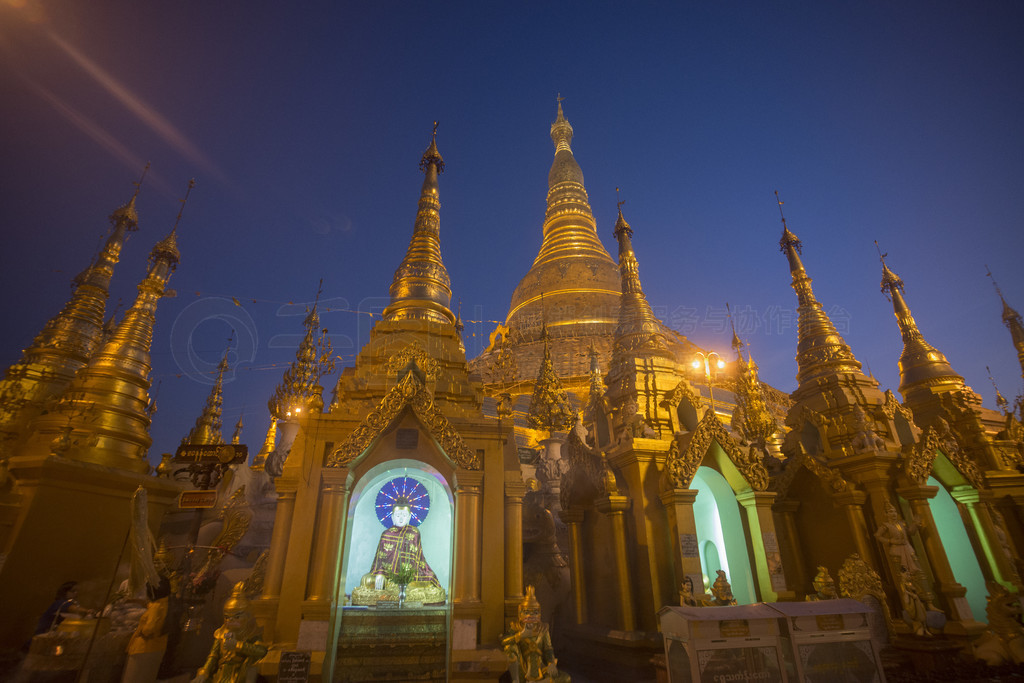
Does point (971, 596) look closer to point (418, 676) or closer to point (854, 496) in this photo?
point (854, 496)

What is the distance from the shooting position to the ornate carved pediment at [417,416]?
722cm

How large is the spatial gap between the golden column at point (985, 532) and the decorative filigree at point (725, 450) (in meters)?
4.89

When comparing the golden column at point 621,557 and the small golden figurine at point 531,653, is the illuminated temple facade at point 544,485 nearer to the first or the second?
the golden column at point 621,557

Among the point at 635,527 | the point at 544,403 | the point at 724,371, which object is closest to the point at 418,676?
the point at 635,527

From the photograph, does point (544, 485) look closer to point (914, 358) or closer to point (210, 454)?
point (210, 454)

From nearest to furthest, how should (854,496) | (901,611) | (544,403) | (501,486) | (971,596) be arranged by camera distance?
(501,486)
(901,611)
(854,496)
(971,596)
(544,403)

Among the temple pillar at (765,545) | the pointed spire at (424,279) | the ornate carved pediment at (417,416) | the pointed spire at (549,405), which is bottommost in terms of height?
the temple pillar at (765,545)

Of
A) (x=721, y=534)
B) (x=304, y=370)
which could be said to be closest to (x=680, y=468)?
(x=721, y=534)

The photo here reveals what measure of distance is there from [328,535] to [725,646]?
4.95 meters

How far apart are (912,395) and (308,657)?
19373 millimetres

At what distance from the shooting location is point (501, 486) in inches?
304

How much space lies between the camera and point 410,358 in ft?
33.9

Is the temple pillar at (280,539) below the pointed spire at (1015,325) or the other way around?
below

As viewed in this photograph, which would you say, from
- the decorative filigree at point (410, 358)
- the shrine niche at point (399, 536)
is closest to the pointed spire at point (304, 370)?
the decorative filigree at point (410, 358)
